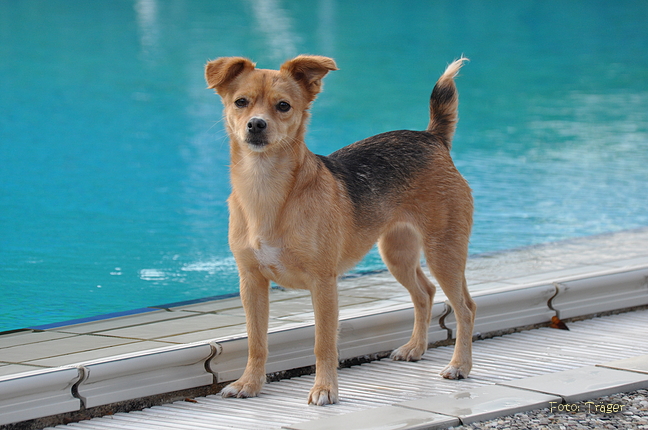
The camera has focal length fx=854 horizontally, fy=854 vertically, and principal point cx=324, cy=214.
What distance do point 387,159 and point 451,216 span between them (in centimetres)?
43

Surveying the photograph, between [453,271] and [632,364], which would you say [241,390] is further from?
[632,364]

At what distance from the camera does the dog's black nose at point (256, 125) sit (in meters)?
3.53

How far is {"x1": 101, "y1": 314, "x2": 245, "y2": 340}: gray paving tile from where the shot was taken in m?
4.23

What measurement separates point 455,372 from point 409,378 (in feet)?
0.72

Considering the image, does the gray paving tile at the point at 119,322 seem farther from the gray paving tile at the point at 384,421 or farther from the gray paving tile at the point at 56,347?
the gray paving tile at the point at 384,421

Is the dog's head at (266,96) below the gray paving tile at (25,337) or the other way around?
the other way around

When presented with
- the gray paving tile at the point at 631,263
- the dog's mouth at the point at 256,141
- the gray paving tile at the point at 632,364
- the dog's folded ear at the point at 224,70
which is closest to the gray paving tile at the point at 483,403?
the gray paving tile at the point at 632,364

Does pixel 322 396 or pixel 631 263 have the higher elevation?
pixel 631 263

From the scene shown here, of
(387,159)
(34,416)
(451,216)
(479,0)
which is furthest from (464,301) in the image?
(479,0)

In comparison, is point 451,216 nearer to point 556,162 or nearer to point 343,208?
point 343,208

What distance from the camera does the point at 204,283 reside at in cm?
664

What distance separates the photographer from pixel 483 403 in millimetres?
3475

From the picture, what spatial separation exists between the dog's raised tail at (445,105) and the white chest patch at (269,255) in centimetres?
135

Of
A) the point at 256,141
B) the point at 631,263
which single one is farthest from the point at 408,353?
the point at 631,263
